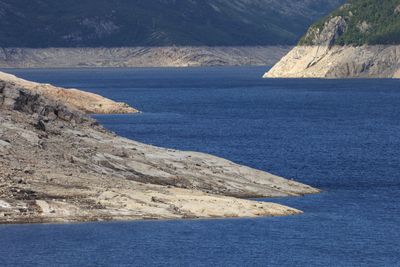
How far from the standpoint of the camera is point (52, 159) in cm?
9675

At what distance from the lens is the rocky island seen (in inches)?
3467

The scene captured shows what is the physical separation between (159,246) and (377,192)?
Result: 3066 centimetres

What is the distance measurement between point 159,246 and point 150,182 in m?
17.4

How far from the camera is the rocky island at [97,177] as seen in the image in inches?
3467

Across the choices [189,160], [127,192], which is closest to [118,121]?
[189,160]

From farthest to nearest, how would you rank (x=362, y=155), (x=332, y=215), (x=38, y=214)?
(x=362, y=155)
(x=332, y=215)
(x=38, y=214)

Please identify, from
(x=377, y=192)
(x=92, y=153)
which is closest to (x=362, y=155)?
(x=377, y=192)

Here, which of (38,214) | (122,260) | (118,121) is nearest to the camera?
(122,260)

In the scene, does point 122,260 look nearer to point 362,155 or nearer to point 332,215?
point 332,215

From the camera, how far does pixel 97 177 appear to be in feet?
312

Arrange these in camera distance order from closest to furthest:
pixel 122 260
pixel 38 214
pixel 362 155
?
pixel 122 260, pixel 38 214, pixel 362 155

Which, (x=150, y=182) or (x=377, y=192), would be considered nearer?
(x=150, y=182)

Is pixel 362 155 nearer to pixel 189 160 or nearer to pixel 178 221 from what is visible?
pixel 189 160

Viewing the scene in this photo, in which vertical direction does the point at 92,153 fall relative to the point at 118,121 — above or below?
above
